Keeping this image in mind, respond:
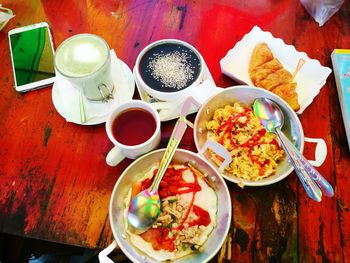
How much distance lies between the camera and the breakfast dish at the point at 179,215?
3.20ft

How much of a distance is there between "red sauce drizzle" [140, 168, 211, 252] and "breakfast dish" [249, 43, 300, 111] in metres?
0.47

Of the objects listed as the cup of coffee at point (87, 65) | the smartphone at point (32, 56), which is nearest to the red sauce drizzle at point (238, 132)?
the cup of coffee at point (87, 65)

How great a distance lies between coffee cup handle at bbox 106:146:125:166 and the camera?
3.47 feet

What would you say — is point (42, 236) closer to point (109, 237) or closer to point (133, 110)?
point (109, 237)

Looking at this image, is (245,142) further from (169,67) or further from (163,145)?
(169,67)

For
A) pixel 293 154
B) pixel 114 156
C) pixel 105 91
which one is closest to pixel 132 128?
pixel 114 156

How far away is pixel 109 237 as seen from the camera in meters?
1.03

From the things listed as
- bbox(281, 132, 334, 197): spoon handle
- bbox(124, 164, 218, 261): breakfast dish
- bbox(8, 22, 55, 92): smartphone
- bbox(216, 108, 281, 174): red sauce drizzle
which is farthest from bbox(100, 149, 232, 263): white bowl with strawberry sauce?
bbox(8, 22, 55, 92): smartphone

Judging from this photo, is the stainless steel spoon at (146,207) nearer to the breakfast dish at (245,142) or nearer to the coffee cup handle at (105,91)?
the breakfast dish at (245,142)

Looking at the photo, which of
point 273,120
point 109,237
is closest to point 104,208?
point 109,237

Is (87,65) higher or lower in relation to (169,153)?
higher

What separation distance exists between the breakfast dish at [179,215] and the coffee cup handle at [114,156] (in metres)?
0.10

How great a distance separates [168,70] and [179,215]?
0.53 meters

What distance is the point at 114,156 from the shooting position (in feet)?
3.48
